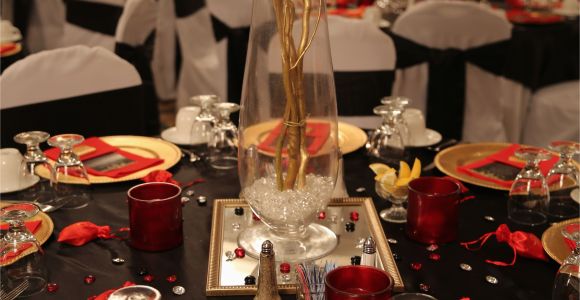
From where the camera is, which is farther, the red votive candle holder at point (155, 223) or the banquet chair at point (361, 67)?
the banquet chair at point (361, 67)

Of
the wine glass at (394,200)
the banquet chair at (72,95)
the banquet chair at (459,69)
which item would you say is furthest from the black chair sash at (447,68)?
the wine glass at (394,200)

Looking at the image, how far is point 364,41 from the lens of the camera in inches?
101

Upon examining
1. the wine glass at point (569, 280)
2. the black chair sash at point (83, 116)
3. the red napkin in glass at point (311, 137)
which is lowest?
the black chair sash at point (83, 116)

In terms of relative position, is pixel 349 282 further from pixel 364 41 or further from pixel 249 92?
pixel 364 41

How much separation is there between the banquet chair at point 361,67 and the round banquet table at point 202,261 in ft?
3.19

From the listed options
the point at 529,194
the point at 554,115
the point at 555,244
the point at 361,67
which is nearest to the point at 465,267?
the point at 555,244

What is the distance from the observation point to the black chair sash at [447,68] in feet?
10.7

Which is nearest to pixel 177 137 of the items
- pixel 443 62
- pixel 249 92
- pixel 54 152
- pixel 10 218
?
pixel 54 152

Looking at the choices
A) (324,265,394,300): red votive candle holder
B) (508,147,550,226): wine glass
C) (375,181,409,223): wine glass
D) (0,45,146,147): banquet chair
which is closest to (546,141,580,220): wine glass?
(508,147,550,226): wine glass

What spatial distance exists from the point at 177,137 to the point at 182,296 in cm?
88

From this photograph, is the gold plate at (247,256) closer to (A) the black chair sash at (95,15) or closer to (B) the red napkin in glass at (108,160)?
(B) the red napkin in glass at (108,160)

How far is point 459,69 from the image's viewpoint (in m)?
3.35

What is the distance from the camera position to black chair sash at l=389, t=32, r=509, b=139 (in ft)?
10.7

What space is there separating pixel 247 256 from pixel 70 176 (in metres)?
0.51
